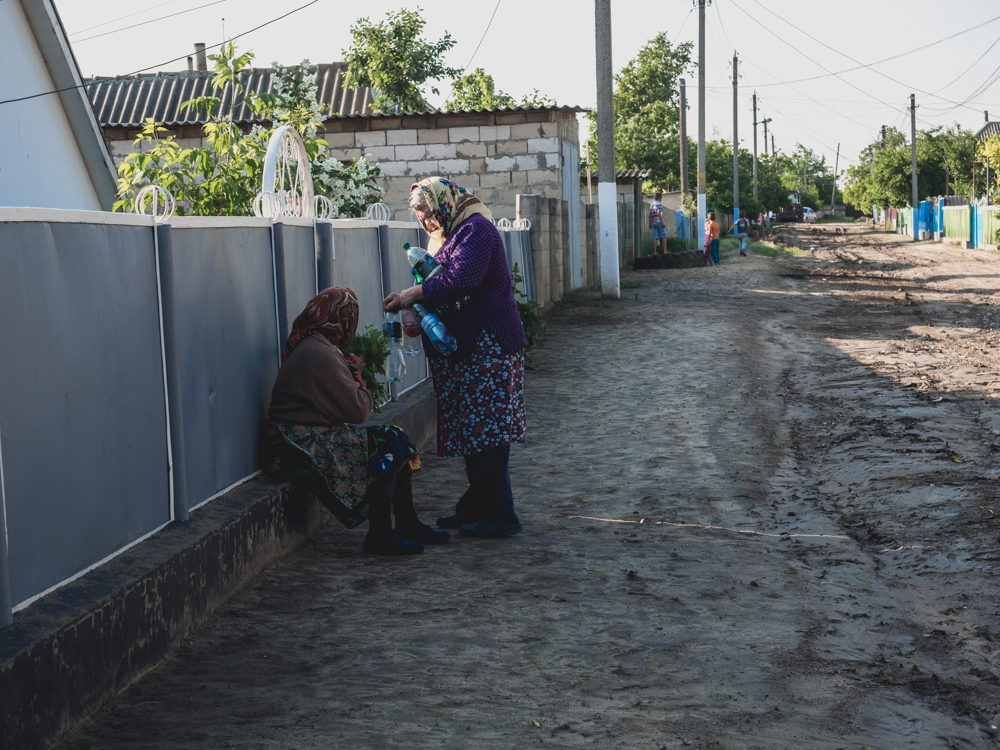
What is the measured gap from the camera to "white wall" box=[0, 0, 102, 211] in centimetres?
938

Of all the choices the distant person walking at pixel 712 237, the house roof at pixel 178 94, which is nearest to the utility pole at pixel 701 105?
the distant person walking at pixel 712 237

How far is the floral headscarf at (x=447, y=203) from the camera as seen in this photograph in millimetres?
4633

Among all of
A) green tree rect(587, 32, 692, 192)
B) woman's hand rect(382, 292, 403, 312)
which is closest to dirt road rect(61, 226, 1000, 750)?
woman's hand rect(382, 292, 403, 312)

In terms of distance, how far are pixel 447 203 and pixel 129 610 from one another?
2.35 metres

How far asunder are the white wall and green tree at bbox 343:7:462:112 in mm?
9467

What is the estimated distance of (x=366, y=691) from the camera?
319cm

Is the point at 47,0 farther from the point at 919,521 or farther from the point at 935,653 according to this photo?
the point at 935,653

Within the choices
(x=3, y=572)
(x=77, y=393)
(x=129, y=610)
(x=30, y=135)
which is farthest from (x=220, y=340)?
(x=30, y=135)

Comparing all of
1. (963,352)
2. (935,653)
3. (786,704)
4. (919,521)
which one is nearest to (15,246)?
(786,704)

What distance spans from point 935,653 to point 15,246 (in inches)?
127

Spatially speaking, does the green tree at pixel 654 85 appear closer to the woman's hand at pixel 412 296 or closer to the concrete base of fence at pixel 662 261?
the concrete base of fence at pixel 662 261

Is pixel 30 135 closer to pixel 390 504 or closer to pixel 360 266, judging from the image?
pixel 360 266

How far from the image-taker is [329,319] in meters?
4.54

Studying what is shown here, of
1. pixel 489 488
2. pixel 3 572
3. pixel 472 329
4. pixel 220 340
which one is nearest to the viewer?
pixel 3 572
